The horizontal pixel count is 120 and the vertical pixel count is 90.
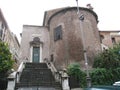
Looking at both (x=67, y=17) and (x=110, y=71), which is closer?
(x=110, y=71)

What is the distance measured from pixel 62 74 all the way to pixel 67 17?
9.37 meters

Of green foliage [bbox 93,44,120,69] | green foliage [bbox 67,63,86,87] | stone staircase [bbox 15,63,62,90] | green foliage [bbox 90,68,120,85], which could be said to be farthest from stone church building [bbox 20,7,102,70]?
stone staircase [bbox 15,63,62,90]

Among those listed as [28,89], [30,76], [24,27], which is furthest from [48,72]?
[24,27]

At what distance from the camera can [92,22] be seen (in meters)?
20.3

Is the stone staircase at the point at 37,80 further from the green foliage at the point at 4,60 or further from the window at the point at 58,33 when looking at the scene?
the window at the point at 58,33

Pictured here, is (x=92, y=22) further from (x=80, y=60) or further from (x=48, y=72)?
(x=48, y=72)

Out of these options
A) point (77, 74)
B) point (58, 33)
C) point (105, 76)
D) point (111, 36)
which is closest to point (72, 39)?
point (58, 33)

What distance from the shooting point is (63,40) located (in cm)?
1905

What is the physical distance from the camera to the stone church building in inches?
708

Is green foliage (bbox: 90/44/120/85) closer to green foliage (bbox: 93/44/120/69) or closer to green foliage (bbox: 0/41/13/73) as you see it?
green foliage (bbox: 93/44/120/69)

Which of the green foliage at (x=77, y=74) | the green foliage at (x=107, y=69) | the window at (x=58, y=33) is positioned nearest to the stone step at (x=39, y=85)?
the green foliage at (x=77, y=74)

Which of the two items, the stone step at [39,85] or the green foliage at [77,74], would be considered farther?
the green foliage at [77,74]

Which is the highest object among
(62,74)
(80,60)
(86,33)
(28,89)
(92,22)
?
(92,22)

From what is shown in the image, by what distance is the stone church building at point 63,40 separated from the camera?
18.0 metres
